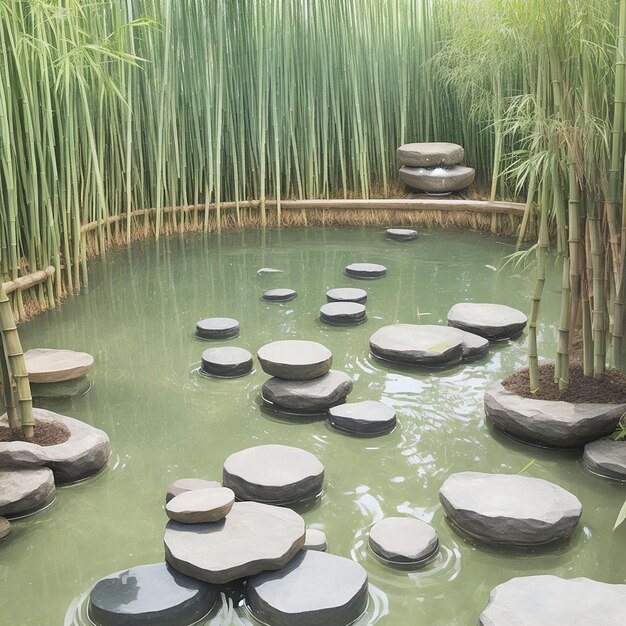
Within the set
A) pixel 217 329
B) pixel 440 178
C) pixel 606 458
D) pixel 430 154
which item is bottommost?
pixel 606 458

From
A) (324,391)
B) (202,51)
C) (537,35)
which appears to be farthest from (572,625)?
(202,51)

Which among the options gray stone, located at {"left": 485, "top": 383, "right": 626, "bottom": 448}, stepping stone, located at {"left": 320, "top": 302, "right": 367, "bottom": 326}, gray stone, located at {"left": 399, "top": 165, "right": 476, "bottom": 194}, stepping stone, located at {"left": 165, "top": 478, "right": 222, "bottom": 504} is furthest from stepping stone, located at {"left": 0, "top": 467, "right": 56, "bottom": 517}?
gray stone, located at {"left": 399, "top": 165, "right": 476, "bottom": 194}

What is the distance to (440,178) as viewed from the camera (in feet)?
17.4

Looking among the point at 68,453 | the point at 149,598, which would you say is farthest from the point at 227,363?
the point at 149,598

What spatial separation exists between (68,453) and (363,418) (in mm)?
811

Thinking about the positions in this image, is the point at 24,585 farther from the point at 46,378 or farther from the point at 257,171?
the point at 257,171

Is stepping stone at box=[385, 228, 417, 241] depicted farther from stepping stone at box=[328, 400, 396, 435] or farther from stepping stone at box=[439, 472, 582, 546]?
stepping stone at box=[439, 472, 582, 546]

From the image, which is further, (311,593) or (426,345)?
(426,345)

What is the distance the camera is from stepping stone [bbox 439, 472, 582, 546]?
6.27 feet

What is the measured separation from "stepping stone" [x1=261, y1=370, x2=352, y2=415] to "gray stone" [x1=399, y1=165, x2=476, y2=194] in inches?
112

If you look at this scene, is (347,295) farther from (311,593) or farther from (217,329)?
(311,593)

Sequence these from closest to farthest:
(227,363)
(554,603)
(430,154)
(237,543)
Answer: (554,603) → (237,543) → (227,363) → (430,154)

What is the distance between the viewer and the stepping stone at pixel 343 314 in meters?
3.43

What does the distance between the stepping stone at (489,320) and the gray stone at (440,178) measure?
6.71ft
